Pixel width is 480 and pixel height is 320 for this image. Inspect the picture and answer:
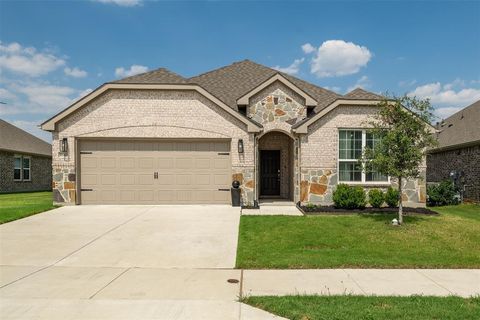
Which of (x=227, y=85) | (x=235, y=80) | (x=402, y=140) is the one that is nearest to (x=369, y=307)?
(x=402, y=140)

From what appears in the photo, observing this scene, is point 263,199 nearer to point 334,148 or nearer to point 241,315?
point 334,148

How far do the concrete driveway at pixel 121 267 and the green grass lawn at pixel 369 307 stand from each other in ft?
1.15

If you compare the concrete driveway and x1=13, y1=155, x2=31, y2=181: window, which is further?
x1=13, y1=155, x2=31, y2=181: window

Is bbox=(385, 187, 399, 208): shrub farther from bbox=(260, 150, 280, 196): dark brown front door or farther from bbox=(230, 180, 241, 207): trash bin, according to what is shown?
bbox=(230, 180, 241, 207): trash bin

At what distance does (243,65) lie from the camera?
72.8 ft

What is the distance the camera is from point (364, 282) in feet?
19.7

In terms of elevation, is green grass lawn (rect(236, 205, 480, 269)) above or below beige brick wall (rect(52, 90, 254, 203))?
below

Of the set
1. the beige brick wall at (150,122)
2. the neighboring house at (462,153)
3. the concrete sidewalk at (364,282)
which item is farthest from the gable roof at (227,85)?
the concrete sidewalk at (364,282)

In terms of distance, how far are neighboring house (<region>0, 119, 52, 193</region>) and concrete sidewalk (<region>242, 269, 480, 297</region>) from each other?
23624mm

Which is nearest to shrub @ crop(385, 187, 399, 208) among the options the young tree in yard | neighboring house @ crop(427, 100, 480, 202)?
the young tree in yard

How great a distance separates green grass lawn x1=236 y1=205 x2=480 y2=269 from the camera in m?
7.15

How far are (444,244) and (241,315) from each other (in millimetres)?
6598

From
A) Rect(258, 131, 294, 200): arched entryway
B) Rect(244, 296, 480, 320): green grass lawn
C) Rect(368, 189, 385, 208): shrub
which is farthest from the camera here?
Rect(258, 131, 294, 200): arched entryway

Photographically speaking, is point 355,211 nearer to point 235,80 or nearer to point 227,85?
point 227,85
